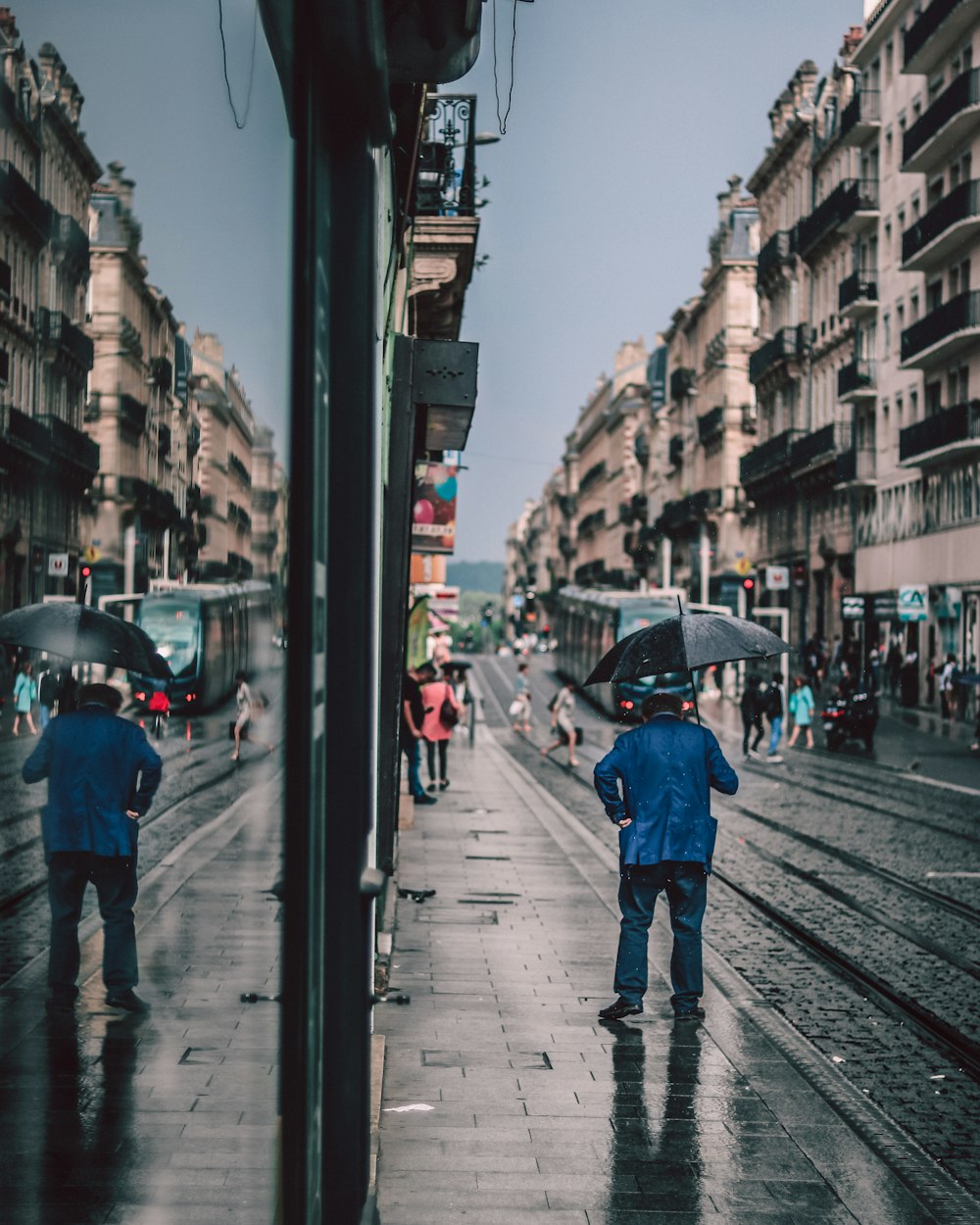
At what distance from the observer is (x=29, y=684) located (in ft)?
7.33

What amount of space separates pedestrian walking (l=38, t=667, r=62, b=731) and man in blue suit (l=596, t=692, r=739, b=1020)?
278 inches

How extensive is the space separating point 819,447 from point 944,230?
17.6 metres

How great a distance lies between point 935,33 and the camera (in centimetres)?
5003

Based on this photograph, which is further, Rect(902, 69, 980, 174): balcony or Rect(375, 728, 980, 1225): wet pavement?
Rect(902, 69, 980, 174): balcony

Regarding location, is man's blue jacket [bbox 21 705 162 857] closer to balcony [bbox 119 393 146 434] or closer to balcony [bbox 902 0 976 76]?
balcony [bbox 119 393 146 434]

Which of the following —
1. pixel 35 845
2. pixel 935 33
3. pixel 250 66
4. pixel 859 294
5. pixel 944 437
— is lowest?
pixel 35 845

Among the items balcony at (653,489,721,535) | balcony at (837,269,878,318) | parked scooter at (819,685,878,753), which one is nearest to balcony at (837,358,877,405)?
balcony at (837,269,878,318)

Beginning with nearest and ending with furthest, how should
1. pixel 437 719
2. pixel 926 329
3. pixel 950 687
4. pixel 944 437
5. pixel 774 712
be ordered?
pixel 437 719 → pixel 774 712 → pixel 950 687 → pixel 944 437 → pixel 926 329

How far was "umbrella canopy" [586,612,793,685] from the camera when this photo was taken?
10.6m

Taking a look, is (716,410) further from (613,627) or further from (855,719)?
(855,719)

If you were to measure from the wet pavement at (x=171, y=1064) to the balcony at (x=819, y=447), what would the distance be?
2416 inches

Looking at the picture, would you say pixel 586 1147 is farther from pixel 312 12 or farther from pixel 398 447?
pixel 398 447

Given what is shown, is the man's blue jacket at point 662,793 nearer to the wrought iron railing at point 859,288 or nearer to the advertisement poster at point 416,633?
the advertisement poster at point 416,633

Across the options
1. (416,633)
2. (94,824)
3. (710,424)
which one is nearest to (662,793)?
(94,824)
